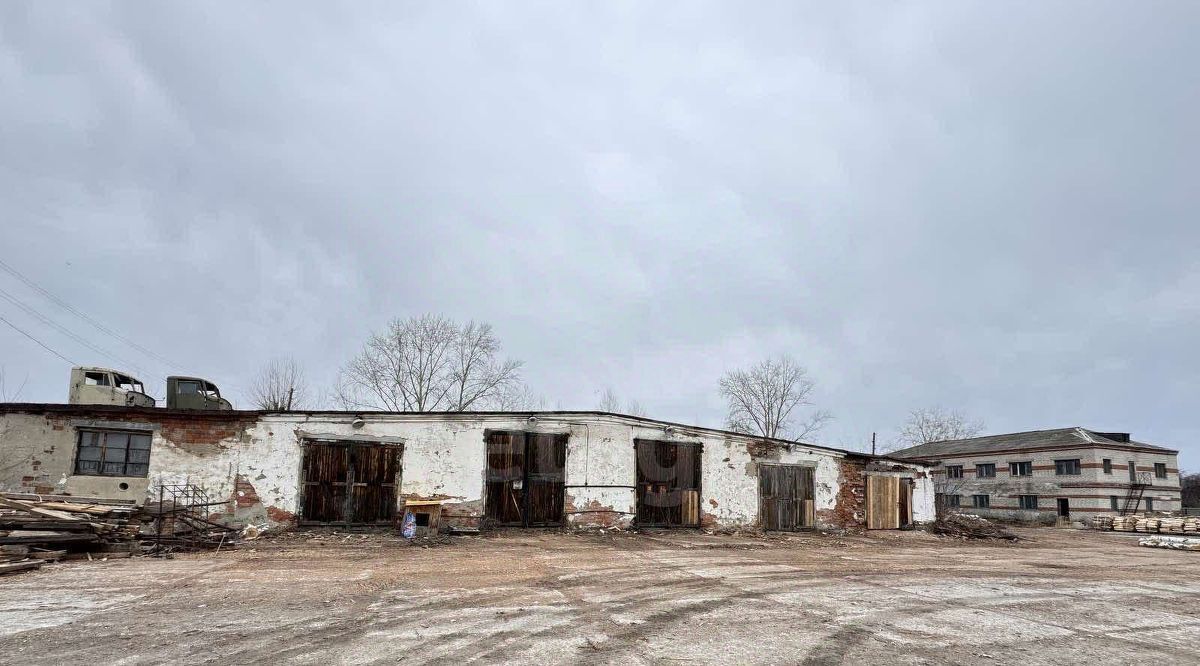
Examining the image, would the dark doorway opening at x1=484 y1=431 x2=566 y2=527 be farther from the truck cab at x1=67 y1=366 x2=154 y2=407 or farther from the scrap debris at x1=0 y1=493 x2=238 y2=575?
the truck cab at x1=67 y1=366 x2=154 y2=407

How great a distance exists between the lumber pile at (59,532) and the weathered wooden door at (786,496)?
52.5 feet

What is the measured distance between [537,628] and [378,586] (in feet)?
11.3

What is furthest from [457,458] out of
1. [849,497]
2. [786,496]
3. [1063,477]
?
[1063,477]

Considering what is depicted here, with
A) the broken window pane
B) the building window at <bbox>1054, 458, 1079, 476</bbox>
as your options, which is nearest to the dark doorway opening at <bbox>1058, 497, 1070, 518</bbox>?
the building window at <bbox>1054, 458, 1079, 476</bbox>

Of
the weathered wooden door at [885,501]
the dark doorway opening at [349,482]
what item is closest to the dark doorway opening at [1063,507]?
the weathered wooden door at [885,501]

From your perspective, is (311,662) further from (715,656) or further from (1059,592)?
(1059,592)

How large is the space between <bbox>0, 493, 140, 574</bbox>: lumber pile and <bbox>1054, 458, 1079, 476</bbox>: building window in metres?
38.8

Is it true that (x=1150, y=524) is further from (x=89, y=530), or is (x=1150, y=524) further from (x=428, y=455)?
(x=89, y=530)

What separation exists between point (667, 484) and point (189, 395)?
1421cm

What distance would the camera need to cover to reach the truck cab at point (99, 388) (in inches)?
719

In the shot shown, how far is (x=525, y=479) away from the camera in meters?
17.9

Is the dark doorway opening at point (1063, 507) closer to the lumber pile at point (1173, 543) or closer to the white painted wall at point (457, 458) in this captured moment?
the lumber pile at point (1173, 543)

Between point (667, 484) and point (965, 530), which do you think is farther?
point (965, 530)

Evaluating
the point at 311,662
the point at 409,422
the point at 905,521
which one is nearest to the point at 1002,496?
the point at 905,521
